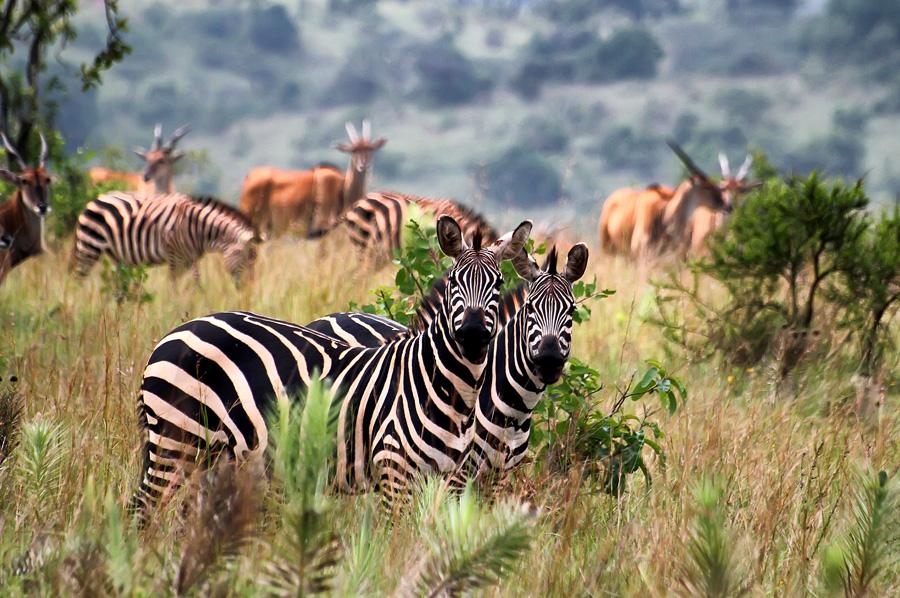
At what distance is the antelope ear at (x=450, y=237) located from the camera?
13.3 ft

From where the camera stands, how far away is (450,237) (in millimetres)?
4121

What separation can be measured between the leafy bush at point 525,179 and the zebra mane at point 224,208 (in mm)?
76755

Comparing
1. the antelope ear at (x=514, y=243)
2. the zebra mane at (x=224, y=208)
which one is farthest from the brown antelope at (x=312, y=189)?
the antelope ear at (x=514, y=243)

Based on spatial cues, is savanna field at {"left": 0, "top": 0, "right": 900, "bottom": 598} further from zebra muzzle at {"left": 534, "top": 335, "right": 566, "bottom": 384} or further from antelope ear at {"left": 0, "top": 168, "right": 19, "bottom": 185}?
antelope ear at {"left": 0, "top": 168, "right": 19, "bottom": 185}

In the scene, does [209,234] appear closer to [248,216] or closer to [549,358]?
[248,216]

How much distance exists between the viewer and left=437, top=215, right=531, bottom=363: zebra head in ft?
12.6

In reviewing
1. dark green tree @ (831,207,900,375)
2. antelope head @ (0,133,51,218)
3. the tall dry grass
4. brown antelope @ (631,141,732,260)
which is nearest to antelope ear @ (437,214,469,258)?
the tall dry grass

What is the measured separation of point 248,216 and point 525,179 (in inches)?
3062

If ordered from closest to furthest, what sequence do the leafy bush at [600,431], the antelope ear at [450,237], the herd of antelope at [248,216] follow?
1. the antelope ear at [450,237]
2. the leafy bush at [600,431]
3. the herd of antelope at [248,216]

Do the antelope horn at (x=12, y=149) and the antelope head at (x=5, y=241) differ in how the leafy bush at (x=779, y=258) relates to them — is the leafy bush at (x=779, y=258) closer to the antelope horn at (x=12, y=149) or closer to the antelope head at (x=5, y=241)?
the antelope head at (x=5, y=241)

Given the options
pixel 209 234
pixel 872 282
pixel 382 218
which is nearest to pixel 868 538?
pixel 872 282

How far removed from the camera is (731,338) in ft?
25.2

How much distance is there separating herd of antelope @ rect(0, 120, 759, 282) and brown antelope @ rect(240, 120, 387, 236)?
0.08 feet

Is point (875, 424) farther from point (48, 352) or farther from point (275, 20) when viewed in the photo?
point (275, 20)
